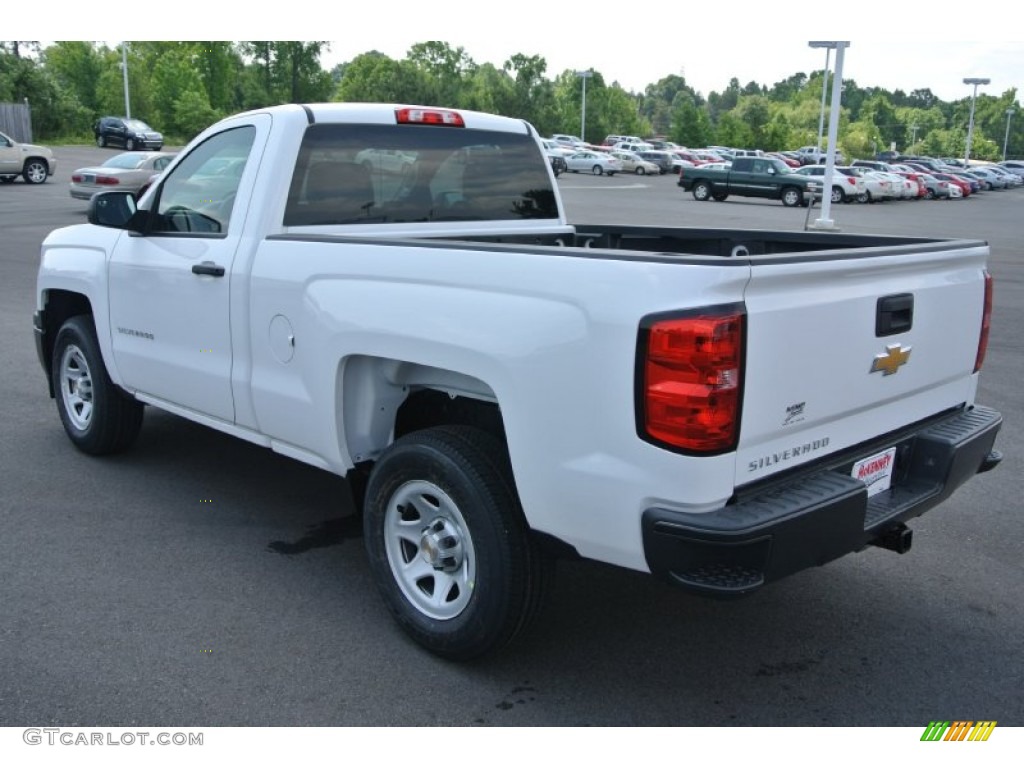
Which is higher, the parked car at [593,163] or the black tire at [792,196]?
the parked car at [593,163]

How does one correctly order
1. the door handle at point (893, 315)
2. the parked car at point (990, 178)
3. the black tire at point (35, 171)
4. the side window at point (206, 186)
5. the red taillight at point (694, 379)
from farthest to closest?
the parked car at point (990, 178) → the black tire at point (35, 171) → the side window at point (206, 186) → the door handle at point (893, 315) → the red taillight at point (694, 379)

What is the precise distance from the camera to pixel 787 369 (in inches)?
117

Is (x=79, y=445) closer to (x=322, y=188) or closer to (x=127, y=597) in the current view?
(x=127, y=597)

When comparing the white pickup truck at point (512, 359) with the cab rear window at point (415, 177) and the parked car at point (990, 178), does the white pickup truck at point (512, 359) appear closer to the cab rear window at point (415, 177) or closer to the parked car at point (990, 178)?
the cab rear window at point (415, 177)

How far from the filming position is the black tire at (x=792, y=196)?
119ft

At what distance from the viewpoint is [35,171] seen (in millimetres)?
31547

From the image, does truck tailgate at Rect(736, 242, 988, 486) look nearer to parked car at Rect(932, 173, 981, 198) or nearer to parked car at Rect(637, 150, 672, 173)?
parked car at Rect(932, 173, 981, 198)

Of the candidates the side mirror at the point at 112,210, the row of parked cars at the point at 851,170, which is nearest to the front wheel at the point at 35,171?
the row of parked cars at the point at 851,170

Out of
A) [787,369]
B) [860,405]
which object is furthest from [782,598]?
[787,369]

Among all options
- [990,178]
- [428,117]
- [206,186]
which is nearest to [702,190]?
[990,178]

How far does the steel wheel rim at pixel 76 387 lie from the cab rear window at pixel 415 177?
221cm

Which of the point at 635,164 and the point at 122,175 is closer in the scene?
the point at 122,175

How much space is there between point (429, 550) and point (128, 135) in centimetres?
5067

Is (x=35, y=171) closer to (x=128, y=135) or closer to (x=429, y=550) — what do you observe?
(x=128, y=135)
